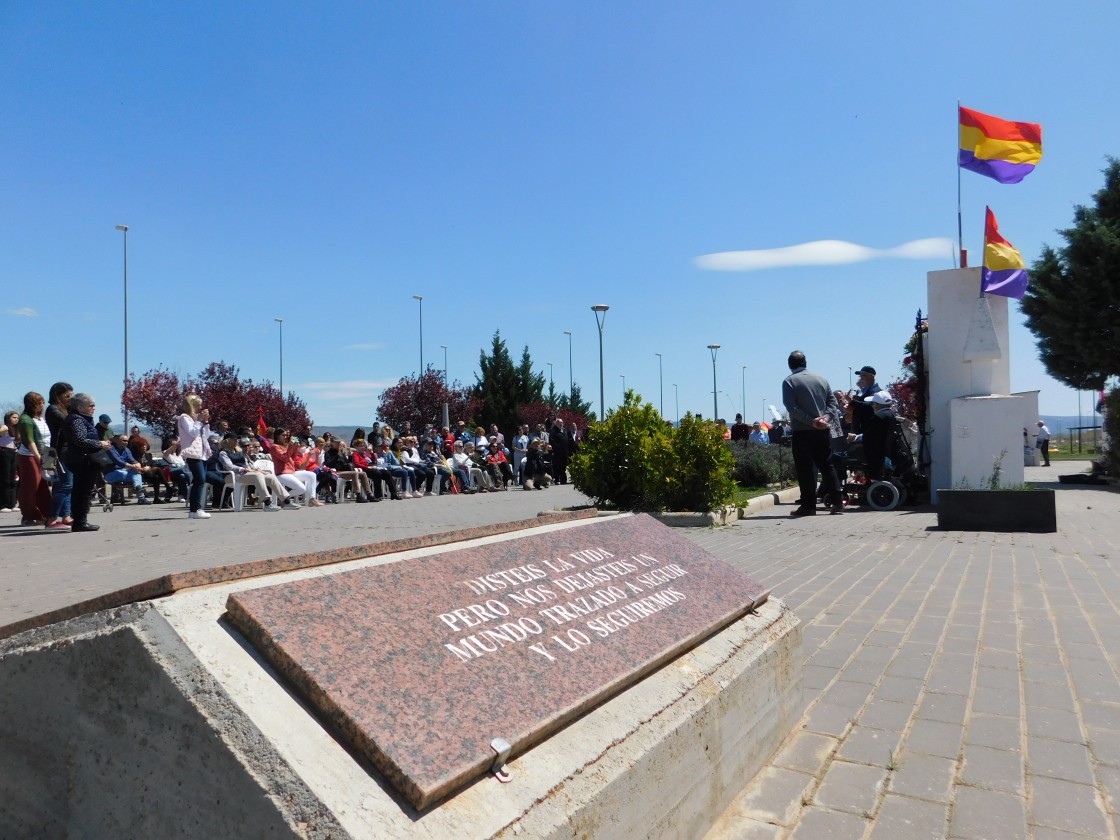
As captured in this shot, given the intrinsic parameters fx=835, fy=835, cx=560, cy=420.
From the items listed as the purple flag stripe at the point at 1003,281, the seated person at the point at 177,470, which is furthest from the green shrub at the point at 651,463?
the seated person at the point at 177,470

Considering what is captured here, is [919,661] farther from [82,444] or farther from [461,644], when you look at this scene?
[82,444]

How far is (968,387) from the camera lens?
12203mm

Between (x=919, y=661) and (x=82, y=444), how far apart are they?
9.65 meters

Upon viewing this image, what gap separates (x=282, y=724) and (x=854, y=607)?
14.8 ft

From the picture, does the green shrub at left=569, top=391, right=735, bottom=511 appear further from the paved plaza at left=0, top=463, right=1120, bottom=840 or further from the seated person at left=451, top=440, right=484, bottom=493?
the seated person at left=451, top=440, right=484, bottom=493

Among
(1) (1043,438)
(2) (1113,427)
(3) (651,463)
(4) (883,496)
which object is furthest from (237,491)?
(1) (1043,438)

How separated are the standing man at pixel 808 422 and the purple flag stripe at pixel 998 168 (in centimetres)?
487

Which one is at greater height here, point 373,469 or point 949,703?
point 373,469

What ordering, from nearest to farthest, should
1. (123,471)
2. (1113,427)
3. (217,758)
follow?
Result: (217,758)
(123,471)
(1113,427)

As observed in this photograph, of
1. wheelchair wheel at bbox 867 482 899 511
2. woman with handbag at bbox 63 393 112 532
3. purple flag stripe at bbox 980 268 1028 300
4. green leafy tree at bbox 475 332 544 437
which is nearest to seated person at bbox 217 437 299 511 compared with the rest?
woman with handbag at bbox 63 393 112 532

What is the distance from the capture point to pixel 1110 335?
2102cm

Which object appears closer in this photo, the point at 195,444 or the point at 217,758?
the point at 217,758

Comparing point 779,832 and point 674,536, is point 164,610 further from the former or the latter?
point 674,536

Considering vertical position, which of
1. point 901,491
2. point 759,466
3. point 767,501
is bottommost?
point 767,501
